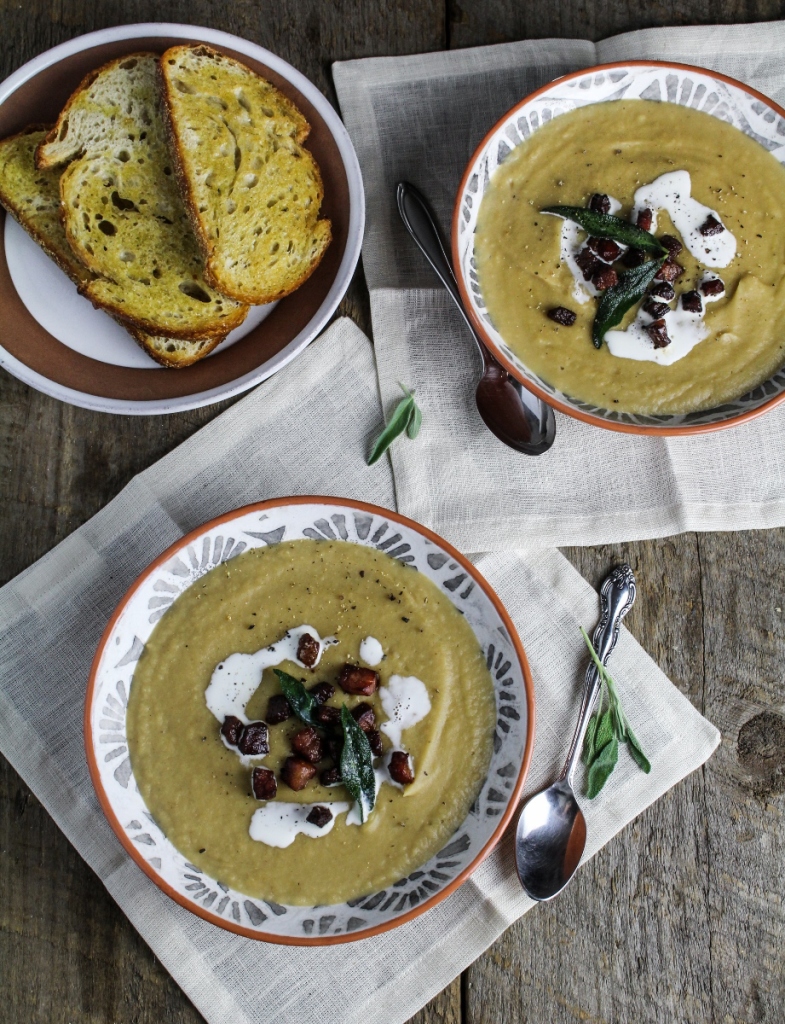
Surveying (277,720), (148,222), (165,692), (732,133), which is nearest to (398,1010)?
(277,720)

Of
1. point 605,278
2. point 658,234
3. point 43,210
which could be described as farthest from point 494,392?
point 43,210

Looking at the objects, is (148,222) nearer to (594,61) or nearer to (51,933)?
(594,61)

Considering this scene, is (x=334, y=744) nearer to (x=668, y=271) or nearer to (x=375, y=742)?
(x=375, y=742)

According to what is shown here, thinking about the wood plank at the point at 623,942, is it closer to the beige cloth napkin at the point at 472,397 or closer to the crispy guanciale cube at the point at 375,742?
the beige cloth napkin at the point at 472,397

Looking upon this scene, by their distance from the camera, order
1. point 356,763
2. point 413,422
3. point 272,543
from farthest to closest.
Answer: point 413,422, point 272,543, point 356,763

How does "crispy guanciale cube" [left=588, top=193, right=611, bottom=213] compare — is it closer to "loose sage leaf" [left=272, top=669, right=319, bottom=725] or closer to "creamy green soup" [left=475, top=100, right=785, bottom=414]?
"creamy green soup" [left=475, top=100, right=785, bottom=414]

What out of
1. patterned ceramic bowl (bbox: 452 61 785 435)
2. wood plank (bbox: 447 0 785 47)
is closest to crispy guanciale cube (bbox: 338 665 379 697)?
patterned ceramic bowl (bbox: 452 61 785 435)
